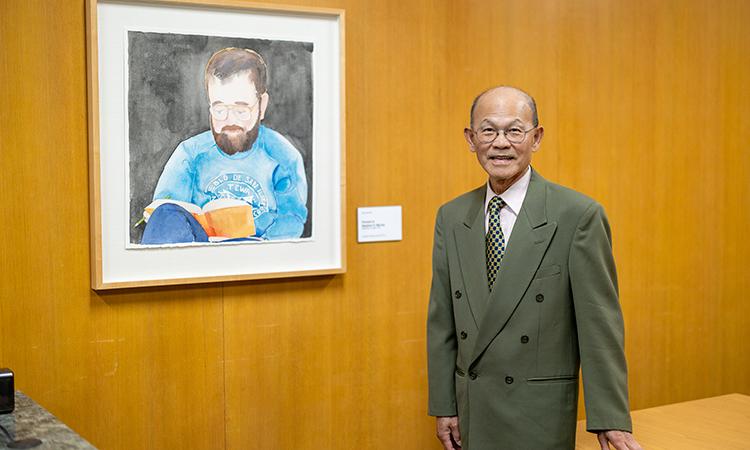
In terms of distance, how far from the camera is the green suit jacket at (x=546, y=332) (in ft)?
7.16

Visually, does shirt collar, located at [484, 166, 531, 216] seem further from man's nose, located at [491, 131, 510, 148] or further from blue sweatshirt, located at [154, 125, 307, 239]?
blue sweatshirt, located at [154, 125, 307, 239]

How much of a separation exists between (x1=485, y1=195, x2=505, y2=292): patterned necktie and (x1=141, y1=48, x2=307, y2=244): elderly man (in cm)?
74

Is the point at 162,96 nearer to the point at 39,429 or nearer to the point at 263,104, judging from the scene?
the point at 263,104

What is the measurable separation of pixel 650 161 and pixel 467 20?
0.96 metres

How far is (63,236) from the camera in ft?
8.33

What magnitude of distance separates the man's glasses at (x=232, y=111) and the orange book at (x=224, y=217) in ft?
0.81

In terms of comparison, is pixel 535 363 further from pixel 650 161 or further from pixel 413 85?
Result: pixel 650 161

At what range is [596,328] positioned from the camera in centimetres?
218

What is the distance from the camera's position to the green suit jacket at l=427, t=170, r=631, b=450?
86.0 inches

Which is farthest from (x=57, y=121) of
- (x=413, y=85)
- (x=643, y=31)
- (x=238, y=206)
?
(x=643, y=31)

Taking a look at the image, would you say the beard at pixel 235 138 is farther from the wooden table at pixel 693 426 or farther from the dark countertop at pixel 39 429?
the wooden table at pixel 693 426

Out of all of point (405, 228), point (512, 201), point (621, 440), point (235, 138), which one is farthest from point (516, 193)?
point (235, 138)

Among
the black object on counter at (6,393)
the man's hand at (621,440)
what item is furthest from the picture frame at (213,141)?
the man's hand at (621,440)

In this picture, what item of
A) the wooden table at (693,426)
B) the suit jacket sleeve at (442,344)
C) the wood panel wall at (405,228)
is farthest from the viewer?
the wooden table at (693,426)
